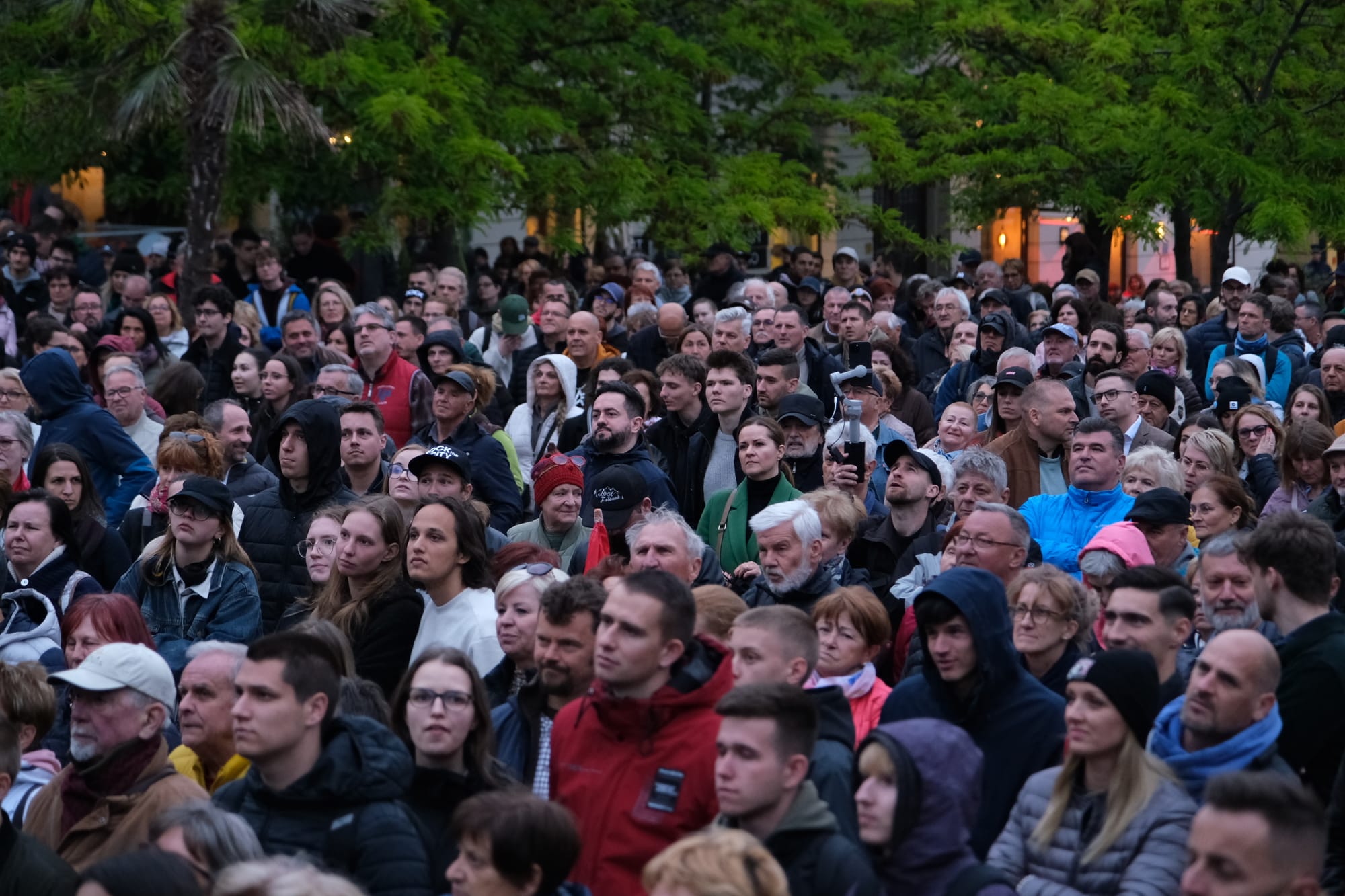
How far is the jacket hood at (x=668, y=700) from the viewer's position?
17.1ft

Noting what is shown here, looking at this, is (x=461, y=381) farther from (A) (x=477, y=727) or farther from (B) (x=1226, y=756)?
(B) (x=1226, y=756)

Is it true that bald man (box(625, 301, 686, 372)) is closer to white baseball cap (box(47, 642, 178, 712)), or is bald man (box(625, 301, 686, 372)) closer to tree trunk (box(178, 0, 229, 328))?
tree trunk (box(178, 0, 229, 328))

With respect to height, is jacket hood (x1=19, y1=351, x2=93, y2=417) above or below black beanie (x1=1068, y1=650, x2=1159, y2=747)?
above

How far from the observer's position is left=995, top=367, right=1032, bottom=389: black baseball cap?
10242 mm

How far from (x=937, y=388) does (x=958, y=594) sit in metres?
7.87

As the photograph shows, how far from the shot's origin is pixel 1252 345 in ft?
46.0

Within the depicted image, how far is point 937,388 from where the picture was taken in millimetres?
13367

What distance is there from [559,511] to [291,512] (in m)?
1.34

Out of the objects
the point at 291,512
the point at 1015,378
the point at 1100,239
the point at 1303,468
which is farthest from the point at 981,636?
the point at 1100,239

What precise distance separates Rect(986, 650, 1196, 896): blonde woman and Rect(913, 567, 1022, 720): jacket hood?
48 centimetres

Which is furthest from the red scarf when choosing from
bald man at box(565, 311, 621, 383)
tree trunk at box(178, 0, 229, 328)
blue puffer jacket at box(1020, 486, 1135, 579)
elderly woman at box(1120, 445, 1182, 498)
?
tree trunk at box(178, 0, 229, 328)

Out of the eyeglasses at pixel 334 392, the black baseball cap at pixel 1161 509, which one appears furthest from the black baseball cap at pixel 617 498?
the eyeglasses at pixel 334 392

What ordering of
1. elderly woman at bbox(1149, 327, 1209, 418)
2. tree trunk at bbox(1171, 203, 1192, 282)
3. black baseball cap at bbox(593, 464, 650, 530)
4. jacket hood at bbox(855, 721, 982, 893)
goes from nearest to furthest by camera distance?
jacket hood at bbox(855, 721, 982, 893)
black baseball cap at bbox(593, 464, 650, 530)
elderly woman at bbox(1149, 327, 1209, 418)
tree trunk at bbox(1171, 203, 1192, 282)

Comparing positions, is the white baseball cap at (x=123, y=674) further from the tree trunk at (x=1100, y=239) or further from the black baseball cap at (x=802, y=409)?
the tree trunk at (x=1100, y=239)
